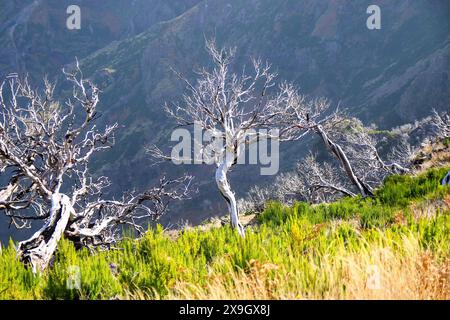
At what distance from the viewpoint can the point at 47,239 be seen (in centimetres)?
684

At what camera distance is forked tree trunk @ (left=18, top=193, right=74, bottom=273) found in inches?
230

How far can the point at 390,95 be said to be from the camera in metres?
54.2

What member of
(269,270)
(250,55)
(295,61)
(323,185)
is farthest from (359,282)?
(295,61)

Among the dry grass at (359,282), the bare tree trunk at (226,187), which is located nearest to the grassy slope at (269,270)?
the dry grass at (359,282)

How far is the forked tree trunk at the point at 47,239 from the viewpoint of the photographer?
583 centimetres

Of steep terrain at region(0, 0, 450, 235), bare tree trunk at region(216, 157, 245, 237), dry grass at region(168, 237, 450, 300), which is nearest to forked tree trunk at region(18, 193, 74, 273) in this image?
bare tree trunk at region(216, 157, 245, 237)

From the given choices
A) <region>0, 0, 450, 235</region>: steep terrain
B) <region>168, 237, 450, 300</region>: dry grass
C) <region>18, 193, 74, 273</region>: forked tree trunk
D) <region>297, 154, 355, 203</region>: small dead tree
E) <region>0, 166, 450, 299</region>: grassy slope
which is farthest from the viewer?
<region>0, 0, 450, 235</region>: steep terrain

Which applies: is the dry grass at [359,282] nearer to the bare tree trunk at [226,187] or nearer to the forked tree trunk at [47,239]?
the forked tree trunk at [47,239]

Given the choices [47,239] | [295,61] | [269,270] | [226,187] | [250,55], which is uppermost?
[295,61]

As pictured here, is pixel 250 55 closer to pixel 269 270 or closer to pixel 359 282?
pixel 269 270

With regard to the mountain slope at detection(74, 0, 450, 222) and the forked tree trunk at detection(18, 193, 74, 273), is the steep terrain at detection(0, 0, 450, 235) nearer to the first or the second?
the mountain slope at detection(74, 0, 450, 222)

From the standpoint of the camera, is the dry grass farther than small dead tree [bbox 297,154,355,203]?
No

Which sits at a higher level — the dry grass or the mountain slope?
the mountain slope
